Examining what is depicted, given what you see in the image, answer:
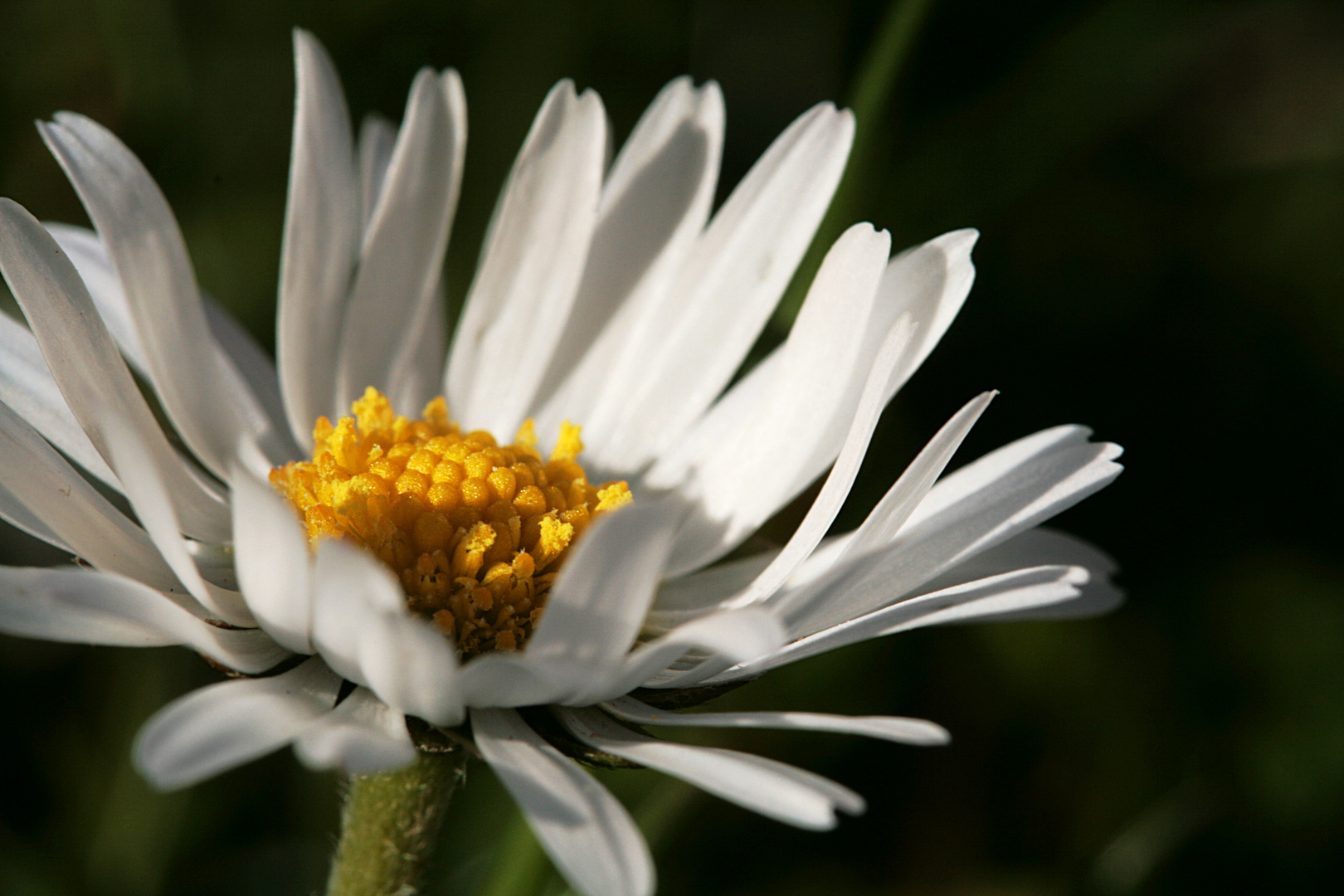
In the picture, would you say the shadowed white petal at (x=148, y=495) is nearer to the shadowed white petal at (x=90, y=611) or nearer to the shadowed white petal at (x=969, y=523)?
the shadowed white petal at (x=90, y=611)

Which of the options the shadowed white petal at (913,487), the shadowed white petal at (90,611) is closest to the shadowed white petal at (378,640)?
the shadowed white petal at (90,611)

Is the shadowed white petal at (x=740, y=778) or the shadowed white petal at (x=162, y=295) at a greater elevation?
the shadowed white petal at (x=162, y=295)

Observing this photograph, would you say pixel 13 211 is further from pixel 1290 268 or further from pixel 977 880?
pixel 1290 268

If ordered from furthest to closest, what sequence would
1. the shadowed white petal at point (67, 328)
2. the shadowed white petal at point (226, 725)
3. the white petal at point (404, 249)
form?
the white petal at point (404, 249), the shadowed white petal at point (67, 328), the shadowed white petal at point (226, 725)

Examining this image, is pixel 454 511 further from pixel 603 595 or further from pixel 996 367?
pixel 996 367

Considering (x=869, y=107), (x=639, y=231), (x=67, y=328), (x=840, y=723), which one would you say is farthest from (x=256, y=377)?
(x=840, y=723)

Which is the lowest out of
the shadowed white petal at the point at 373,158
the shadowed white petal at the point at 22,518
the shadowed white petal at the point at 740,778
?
the shadowed white petal at the point at 740,778
